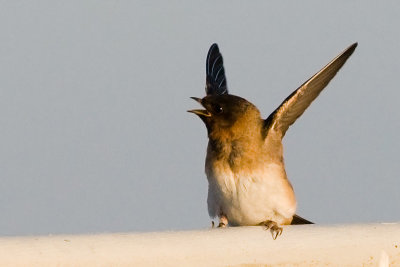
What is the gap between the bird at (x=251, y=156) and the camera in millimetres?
6652

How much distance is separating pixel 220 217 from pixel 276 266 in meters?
1.16

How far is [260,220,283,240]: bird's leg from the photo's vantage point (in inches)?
242

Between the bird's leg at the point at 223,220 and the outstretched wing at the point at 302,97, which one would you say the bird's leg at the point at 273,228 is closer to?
the bird's leg at the point at 223,220

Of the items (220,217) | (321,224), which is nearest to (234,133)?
(220,217)

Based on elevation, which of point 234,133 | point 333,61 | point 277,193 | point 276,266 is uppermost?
point 333,61

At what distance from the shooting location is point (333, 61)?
279 inches

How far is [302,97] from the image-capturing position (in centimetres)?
706

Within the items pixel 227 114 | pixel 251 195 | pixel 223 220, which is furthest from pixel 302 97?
pixel 223 220

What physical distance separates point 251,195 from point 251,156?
35 centimetres

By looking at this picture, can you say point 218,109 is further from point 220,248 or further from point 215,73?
point 215,73

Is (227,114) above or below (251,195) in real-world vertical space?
above

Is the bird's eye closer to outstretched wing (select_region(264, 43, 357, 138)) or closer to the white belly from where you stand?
outstretched wing (select_region(264, 43, 357, 138))

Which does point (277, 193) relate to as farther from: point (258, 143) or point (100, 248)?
point (100, 248)

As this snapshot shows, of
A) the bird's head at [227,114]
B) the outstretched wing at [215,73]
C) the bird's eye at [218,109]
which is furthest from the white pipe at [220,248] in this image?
the outstretched wing at [215,73]
